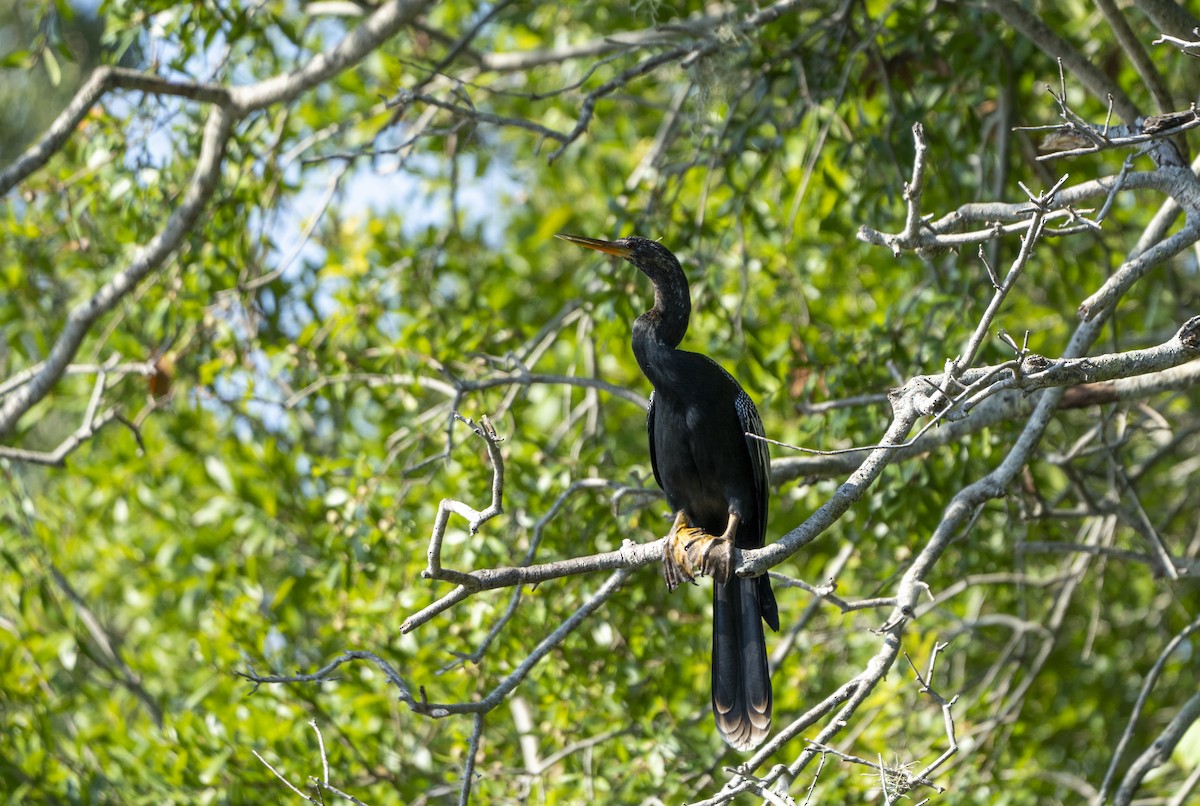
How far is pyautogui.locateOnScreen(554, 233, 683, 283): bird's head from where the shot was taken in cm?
354

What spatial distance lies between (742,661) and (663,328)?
99cm

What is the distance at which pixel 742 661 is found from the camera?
3.38m

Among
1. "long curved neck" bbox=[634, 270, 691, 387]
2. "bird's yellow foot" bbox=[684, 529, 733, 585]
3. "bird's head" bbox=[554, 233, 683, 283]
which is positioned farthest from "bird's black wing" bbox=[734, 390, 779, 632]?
"bird's head" bbox=[554, 233, 683, 283]

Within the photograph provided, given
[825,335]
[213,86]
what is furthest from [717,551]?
[213,86]

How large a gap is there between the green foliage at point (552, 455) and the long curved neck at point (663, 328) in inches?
22.1

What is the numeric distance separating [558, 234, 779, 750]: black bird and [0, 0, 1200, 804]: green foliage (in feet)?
0.88

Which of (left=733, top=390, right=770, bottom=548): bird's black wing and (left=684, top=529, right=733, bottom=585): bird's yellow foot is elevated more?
(left=733, top=390, right=770, bottom=548): bird's black wing

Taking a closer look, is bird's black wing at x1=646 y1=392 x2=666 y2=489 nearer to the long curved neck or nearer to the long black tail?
the long curved neck

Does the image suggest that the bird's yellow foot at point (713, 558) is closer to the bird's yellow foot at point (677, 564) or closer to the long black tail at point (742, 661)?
the bird's yellow foot at point (677, 564)

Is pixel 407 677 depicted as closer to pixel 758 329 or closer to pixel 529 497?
pixel 529 497

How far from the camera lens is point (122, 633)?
26.6 ft

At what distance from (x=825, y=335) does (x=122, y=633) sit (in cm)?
560

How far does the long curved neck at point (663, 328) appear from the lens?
3422 mm

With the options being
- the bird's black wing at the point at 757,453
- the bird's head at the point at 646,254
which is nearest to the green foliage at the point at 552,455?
the bird's black wing at the point at 757,453
